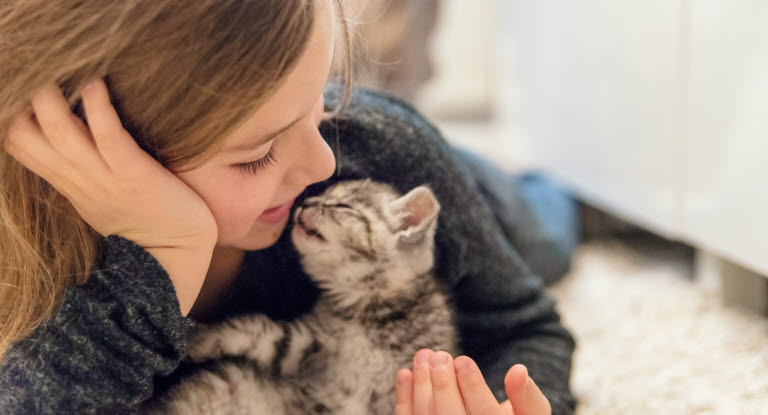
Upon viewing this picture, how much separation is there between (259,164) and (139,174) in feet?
A: 0.45

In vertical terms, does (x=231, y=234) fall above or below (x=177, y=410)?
above

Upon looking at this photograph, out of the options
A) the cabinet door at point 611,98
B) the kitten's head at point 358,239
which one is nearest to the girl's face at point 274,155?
the kitten's head at point 358,239

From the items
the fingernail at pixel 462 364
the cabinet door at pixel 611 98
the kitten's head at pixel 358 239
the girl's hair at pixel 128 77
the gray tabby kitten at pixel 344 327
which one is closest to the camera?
the girl's hair at pixel 128 77

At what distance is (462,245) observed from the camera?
100 centimetres

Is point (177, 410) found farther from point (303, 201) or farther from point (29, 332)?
point (303, 201)

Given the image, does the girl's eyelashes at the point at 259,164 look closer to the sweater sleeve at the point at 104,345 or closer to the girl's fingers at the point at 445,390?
the sweater sleeve at the point at 104,345

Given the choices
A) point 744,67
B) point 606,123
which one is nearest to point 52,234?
point 744,67

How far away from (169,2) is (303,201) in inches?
16.2

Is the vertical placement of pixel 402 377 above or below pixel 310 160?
below

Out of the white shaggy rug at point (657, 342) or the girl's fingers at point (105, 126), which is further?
the white shaggy rug at point (657, 342)

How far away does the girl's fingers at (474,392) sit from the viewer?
73 cm

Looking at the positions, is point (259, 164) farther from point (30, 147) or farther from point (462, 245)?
point (462, 245)

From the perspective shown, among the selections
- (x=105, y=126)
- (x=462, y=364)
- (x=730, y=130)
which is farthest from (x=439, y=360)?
(x=730, y=130)

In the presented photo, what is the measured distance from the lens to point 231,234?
2.78 feet
